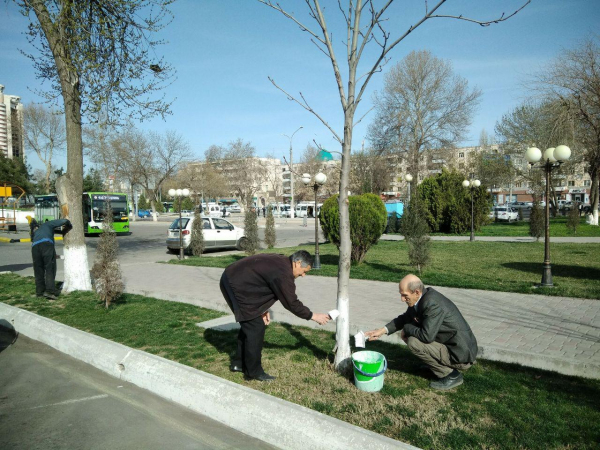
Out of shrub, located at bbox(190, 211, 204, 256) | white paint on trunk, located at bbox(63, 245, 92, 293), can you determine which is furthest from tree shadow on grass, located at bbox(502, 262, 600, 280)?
shrub, located at bbox(190, 211, 204, 256)

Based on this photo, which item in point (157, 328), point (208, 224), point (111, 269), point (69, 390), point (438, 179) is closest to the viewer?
point (69, 390)

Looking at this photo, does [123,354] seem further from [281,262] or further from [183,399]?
[281,262]

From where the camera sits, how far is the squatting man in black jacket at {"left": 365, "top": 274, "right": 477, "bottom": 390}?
13.3 ft

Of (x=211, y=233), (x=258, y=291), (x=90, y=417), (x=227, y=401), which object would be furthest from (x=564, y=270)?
(x=211, y=233)

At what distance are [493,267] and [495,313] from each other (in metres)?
5.55

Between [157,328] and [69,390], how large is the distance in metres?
2.11

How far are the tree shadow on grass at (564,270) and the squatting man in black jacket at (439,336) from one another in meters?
7.60

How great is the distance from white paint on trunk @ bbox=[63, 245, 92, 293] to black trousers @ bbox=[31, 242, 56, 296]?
0.52 meters

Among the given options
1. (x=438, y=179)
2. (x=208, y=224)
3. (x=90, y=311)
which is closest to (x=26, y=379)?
(x=90, y=311)

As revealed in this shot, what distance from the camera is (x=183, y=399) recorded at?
423 cm

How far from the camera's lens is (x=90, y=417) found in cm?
392

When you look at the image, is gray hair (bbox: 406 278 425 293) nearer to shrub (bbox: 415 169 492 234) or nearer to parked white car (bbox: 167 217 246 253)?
parked white car (bbox: 167 217 246 253)

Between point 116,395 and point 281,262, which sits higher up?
point 281,262

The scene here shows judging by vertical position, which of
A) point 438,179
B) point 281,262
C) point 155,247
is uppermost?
point 438,179
